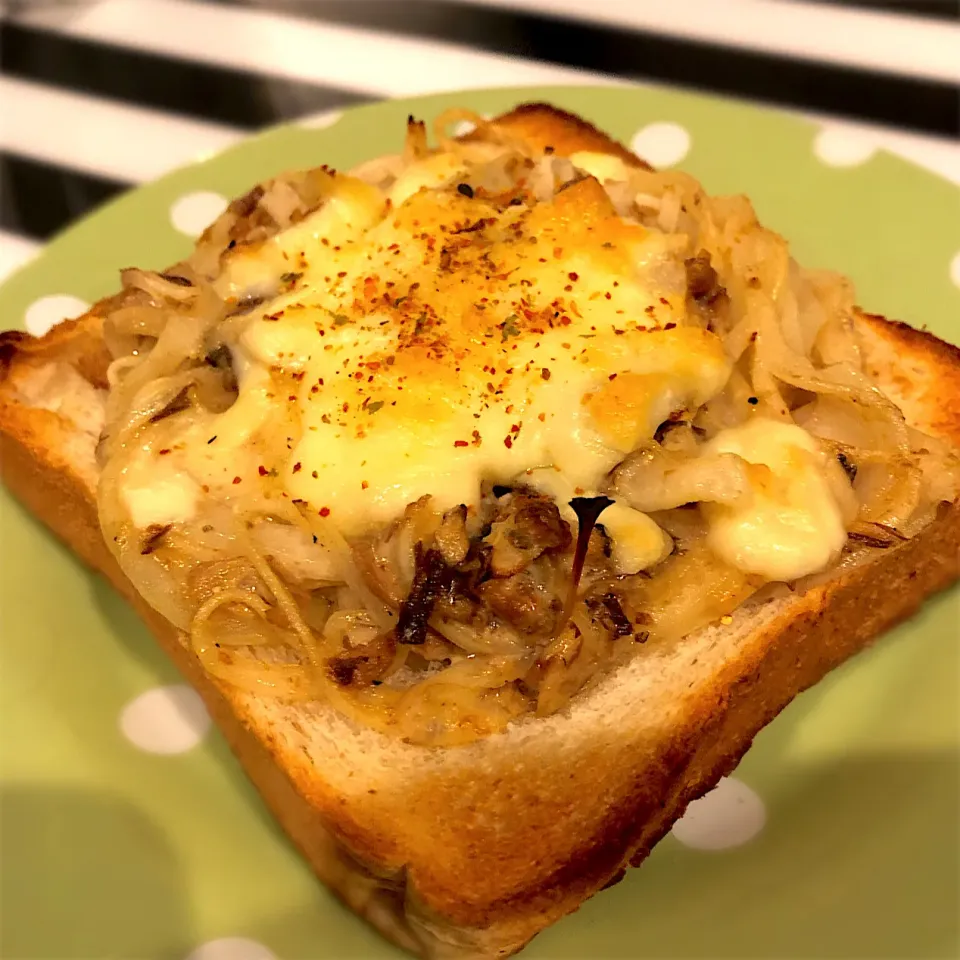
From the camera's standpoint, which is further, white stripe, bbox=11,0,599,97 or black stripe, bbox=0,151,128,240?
white stripe, bbox=11,0,599,97

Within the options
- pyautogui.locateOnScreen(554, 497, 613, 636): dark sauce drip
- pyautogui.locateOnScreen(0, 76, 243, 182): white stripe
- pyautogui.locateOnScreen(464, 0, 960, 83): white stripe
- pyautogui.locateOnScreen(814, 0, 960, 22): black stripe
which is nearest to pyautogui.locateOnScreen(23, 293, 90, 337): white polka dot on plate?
pyautogui.locateOnScreen(0, 76, 243, 182): white stripe

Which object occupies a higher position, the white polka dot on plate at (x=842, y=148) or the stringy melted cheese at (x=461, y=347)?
the white polka dot on plate at (x=842, y=148)

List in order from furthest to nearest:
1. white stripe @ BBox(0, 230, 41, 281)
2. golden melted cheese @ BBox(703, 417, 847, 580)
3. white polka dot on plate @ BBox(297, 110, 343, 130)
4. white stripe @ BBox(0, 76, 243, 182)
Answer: white stripe @ BBox(0, 76, 243, 182) < white stripe @ BBox(0, 230, 41, 281) < white polka dot on plate @ BBox(297, 110, 343, 130) < golden melted cheese @ BBox(703, 417, 847, 580)

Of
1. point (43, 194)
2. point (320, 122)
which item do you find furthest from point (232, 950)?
point (43, 194)

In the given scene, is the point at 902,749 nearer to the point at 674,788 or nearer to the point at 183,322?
the point at 674,788

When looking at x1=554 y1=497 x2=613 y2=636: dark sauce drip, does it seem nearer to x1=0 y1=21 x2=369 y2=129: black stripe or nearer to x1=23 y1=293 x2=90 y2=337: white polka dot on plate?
x1=23 y1=293 x2=90 y2=337: white polka dot on plate

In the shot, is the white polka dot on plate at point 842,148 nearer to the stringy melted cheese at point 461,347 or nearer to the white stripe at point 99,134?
the stringy melted cheese at point 461,347

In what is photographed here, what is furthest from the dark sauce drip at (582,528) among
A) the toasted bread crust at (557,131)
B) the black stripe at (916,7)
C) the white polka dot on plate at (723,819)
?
the black stripe at (916,7)

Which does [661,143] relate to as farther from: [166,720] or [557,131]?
[166,720]
